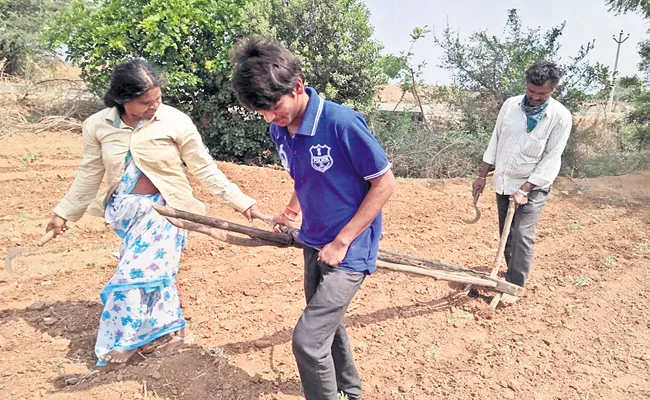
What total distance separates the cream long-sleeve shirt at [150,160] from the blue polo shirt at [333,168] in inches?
32.6

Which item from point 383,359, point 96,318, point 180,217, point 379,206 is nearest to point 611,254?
point 383,359

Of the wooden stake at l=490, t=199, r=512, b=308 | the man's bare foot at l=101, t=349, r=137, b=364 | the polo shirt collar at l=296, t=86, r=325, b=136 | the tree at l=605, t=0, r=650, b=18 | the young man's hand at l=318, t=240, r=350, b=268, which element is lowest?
the man's bare foot at l=101, t=349, r=137, b=364

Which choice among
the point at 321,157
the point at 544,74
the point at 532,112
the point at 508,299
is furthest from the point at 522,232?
the point at 321,157

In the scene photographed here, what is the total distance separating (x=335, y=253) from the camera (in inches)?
90.9

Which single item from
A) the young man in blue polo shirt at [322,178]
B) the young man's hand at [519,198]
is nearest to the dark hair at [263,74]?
the young man in blue polo shirt at [322,178]

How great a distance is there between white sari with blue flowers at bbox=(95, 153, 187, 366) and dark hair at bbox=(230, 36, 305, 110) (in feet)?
4.28

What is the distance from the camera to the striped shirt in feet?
12.8

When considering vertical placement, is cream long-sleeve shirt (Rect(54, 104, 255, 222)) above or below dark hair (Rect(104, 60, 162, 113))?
below

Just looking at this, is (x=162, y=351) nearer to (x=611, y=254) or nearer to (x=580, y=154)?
(x=611, y=254)

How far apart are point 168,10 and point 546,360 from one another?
6.97 metres

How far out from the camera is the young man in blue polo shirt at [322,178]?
2104 millimetres

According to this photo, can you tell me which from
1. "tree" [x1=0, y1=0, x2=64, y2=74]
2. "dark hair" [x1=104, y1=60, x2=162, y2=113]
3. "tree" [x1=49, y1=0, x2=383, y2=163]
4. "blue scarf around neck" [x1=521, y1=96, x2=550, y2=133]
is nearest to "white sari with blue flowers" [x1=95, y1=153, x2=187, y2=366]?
"dark hair" [x1=104, y1=60, x2=162, y2=113]

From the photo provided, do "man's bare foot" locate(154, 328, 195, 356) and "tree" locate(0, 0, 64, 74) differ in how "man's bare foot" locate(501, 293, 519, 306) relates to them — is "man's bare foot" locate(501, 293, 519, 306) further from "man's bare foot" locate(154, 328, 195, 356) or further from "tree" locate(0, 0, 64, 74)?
"tree" locate(0, 0, 64, 74)

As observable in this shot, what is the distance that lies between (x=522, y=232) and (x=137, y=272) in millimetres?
2897
